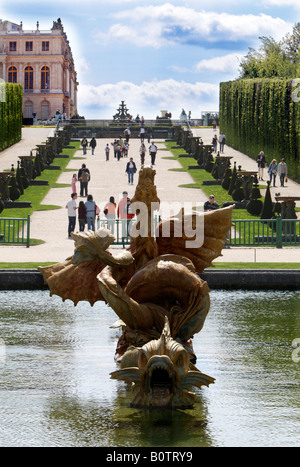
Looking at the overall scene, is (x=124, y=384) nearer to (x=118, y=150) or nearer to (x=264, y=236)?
(x=264, y=236)

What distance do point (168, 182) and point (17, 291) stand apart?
2490 centimetres

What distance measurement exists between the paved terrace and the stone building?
51212 millimetres

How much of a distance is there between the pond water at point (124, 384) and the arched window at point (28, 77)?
108069mm

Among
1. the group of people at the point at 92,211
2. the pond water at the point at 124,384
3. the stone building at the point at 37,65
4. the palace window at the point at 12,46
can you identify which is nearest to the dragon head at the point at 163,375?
the pond water at the point at 124,384

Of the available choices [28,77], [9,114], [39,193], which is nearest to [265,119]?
[39,193]

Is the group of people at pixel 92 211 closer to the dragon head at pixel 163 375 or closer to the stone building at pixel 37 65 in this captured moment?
the dragon head at pixel 163 375

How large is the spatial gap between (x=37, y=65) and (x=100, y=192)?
87188 mm

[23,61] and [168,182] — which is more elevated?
[23,61]

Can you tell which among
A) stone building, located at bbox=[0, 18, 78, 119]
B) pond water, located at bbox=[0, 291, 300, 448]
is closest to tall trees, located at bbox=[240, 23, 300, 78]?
stone building, located at bbox=[0, 18, 78, 119]

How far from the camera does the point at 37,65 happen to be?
4833 inches

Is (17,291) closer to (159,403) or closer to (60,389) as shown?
(60,389)

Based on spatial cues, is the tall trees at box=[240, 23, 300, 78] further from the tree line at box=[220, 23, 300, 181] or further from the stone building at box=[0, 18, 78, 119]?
the stone building at box=[0, 18, 78, 119]

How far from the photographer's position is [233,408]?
10.3m

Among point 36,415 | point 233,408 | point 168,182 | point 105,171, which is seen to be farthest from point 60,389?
point 105,171
